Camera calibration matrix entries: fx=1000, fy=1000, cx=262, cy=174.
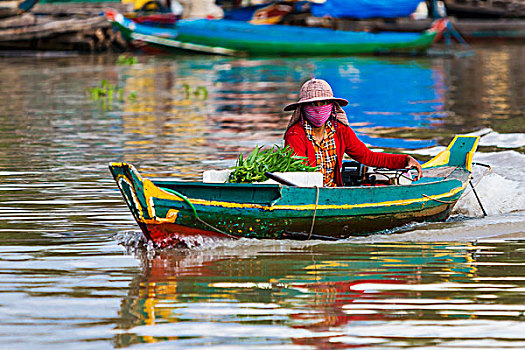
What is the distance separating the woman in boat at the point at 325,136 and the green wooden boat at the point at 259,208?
56 centimetres

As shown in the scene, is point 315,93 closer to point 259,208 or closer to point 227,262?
point 259,208

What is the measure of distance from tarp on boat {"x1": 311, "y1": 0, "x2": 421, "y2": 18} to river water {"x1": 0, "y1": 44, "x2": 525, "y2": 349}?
58.0 ft

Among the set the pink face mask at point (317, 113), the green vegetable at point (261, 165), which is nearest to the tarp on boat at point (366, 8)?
the pink face mask at point (317, 113)

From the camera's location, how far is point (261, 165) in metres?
8.73

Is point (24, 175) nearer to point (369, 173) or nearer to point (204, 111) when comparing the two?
point (369, 173)

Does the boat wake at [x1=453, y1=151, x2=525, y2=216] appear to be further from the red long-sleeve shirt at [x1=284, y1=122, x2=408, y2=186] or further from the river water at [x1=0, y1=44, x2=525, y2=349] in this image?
the red long-sleeve shirt at [x1=284, y1=122, x2=408, y2=186]

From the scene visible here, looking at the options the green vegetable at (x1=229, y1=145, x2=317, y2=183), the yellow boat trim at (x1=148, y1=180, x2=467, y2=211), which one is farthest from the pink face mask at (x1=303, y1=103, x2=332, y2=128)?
the yellow boat trim at (x1=148, y1=180, x2=467, y2=211)

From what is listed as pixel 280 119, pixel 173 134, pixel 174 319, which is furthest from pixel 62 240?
pixel 280 119

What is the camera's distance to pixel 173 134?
16.5 m

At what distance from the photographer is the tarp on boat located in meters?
36.1

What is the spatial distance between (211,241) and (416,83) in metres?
18.0

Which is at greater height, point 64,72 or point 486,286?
point 486,286

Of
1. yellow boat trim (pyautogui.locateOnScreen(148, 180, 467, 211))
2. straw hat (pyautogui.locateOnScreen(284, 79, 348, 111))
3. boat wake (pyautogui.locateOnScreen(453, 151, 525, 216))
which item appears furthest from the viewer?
boat wake (pyautogui.locateOnScreen(453, 151, 525, 216))

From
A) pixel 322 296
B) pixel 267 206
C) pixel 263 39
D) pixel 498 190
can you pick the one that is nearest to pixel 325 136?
pixel 267 206
